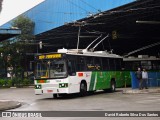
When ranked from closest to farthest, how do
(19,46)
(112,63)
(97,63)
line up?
(97,63)
(112,63)
(19,46)

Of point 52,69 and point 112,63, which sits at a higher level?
point 112,63

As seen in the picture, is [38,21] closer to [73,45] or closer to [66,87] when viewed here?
[73,45]

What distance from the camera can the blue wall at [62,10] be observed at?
35519 mm

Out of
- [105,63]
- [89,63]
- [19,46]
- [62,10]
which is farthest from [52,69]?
[19,46]

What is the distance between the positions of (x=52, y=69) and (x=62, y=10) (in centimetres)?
2161

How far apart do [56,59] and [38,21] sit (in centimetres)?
2938

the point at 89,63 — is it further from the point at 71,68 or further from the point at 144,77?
the point at 144,77

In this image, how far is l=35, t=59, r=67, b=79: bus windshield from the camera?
23125mm

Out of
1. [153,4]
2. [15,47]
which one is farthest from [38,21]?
[153,4]

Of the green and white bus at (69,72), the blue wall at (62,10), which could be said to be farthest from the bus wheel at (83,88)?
the blue wall at (62,10)

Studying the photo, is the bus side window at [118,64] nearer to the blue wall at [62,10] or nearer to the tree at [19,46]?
the blue wall at [62,10]

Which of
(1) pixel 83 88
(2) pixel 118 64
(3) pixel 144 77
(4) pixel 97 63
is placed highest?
(4) pixel 97 63

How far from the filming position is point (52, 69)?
23.3 meters

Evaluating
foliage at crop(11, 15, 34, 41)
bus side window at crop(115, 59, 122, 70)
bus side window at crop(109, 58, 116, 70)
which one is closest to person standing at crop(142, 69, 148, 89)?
bus side window at crop(109, 58, 116, 70)
